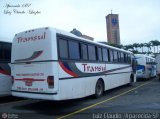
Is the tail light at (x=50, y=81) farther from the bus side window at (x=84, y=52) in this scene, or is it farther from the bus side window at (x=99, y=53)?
the bus side window at (x=99, y=53)

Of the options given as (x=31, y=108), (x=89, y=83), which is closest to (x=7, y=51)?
(x=31, y=108)

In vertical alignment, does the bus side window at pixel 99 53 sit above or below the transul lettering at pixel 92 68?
above

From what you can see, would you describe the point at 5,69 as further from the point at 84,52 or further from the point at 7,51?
the point at 84,52

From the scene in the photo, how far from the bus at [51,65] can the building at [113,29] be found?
100711mm

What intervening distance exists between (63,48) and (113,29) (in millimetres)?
107341

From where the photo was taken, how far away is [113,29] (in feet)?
379

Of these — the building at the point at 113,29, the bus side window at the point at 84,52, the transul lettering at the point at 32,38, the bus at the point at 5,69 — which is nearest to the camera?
the transul lettering at the point at 32,38

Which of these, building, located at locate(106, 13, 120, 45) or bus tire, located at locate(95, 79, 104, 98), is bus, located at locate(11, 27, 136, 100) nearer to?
bus tire, located at locate(95, 79, 104, 98)

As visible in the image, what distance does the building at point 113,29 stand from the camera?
113275mm

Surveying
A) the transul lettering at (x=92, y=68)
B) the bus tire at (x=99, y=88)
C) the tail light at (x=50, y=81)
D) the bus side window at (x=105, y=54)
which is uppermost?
the bus side window at (x=105, y=54)

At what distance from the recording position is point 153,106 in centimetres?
1031

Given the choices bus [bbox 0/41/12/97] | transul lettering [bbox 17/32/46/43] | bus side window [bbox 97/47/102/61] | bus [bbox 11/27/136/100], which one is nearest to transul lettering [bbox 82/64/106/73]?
bus [bbox 11/27/136/100]

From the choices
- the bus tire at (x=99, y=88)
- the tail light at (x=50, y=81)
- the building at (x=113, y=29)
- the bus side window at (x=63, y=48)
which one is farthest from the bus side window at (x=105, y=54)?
the building at (x=113, y=29)

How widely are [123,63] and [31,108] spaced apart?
9849 millimetres
